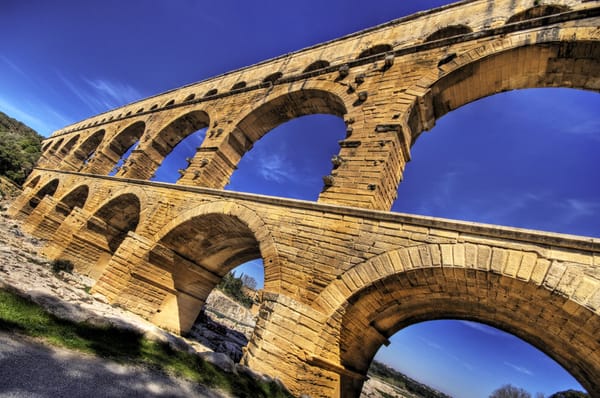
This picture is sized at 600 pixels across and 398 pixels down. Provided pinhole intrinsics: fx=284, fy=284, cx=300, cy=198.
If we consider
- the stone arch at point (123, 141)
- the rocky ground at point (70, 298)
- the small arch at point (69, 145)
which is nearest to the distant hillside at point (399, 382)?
the rocky ground at point (70, 298)

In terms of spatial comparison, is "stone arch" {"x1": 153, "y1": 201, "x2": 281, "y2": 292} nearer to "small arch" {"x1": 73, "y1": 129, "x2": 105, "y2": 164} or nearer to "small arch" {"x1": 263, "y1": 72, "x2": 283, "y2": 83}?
"small arch" {"x1": 263, "y1": 72, "x2": 283, "y2": 83}

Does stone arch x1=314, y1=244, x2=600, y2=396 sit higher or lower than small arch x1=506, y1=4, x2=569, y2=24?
lower

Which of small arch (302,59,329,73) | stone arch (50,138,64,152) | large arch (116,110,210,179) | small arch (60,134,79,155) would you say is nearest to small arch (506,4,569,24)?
small arch (302,59,329,73)

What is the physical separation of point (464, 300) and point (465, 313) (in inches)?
30.6

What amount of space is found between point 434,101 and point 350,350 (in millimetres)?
6145

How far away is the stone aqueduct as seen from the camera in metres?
3.70

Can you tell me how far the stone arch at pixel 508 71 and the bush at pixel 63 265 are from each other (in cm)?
1111

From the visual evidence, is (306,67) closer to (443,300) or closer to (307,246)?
(307,246)

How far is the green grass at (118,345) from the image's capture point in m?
2.72

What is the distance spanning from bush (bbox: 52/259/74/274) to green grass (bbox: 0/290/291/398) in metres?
7.32

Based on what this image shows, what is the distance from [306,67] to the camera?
1106 centimetres

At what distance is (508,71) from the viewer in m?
6.77

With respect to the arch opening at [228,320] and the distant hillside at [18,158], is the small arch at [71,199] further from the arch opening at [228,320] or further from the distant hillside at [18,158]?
the distant hillside at [18,158]

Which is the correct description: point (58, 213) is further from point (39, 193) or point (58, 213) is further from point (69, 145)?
point (69, 145)
